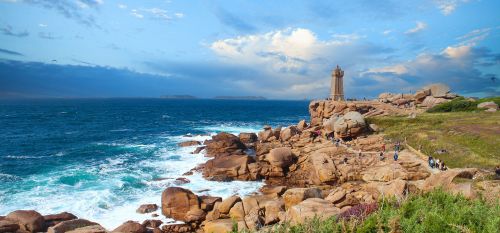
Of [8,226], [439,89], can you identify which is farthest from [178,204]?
[439,89]

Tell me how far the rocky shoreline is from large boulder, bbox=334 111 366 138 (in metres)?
0.12

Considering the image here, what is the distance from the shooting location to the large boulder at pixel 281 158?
3600 centimetres

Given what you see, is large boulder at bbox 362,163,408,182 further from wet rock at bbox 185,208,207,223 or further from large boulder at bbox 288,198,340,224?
wet rock at bbox 185,208,207,223

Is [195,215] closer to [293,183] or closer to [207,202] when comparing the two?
[207,202]

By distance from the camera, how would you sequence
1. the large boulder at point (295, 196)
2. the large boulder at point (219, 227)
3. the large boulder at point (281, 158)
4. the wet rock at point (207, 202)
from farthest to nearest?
the large boulder at point (281, 158) < the wet rock at point (207, 202) < the large boulder at point (295, 196) < the large boulder at point (219, 227)

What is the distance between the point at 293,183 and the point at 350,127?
1415 cm

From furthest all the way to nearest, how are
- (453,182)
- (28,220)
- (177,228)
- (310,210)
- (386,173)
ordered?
1. (386,173)
2. (177,228)
3. (28,220)
4. (453,182)
5. (310,210)

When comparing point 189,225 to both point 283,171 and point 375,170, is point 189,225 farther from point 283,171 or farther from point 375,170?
point 375,170

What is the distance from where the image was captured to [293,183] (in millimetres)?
33531

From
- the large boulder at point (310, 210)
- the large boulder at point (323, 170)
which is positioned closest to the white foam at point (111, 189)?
the large boulder at point (323, 170)

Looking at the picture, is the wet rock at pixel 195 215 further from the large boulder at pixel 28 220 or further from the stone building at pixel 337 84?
the stone building at pixel 337 84

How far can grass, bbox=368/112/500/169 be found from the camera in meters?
29.1

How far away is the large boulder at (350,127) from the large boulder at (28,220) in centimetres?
3383

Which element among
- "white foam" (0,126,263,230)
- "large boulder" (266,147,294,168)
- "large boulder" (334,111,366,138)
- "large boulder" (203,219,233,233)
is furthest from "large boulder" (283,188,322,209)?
"large boulder" (334,111,366,138)
